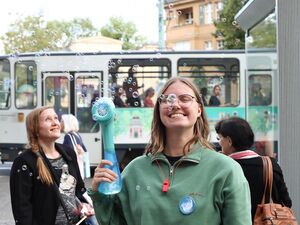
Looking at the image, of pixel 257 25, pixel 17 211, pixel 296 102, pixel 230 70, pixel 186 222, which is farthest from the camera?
pixel 230 70

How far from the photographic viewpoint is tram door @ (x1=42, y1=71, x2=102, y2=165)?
11.9 m

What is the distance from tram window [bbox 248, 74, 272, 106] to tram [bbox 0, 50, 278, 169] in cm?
254

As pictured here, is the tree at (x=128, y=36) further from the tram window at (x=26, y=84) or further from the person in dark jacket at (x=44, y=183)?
the person in dark jacket at (x=44, y=183)

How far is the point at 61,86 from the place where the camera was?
12.2 meters

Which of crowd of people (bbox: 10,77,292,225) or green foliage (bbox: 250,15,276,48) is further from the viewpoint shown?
green foliage (bbox: 250,15,276,48)

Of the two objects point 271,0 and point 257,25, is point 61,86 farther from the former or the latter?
point 271,0

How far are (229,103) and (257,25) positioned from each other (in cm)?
459

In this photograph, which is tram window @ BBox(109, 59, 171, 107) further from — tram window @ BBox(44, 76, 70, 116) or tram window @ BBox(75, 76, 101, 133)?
tram window @ BBox(44, 76, 70, 116)

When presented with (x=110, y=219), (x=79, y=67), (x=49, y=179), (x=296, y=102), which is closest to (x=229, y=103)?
(x=79, y=67)

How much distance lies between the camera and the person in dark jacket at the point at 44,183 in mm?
3316

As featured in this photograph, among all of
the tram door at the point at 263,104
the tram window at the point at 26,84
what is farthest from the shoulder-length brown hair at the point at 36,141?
the tram window at the point at 26,84

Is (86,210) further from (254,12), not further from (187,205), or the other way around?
(254,12)

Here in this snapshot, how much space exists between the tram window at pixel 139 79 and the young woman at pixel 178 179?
9.37 metres

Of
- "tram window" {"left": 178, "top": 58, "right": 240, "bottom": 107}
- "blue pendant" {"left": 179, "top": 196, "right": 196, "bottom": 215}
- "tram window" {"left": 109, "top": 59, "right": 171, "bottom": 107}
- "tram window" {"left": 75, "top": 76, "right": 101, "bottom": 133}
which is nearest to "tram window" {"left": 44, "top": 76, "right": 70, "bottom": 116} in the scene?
"tram window" {"left": 75, "top": 76, "right": 101, "bottom": 133}
